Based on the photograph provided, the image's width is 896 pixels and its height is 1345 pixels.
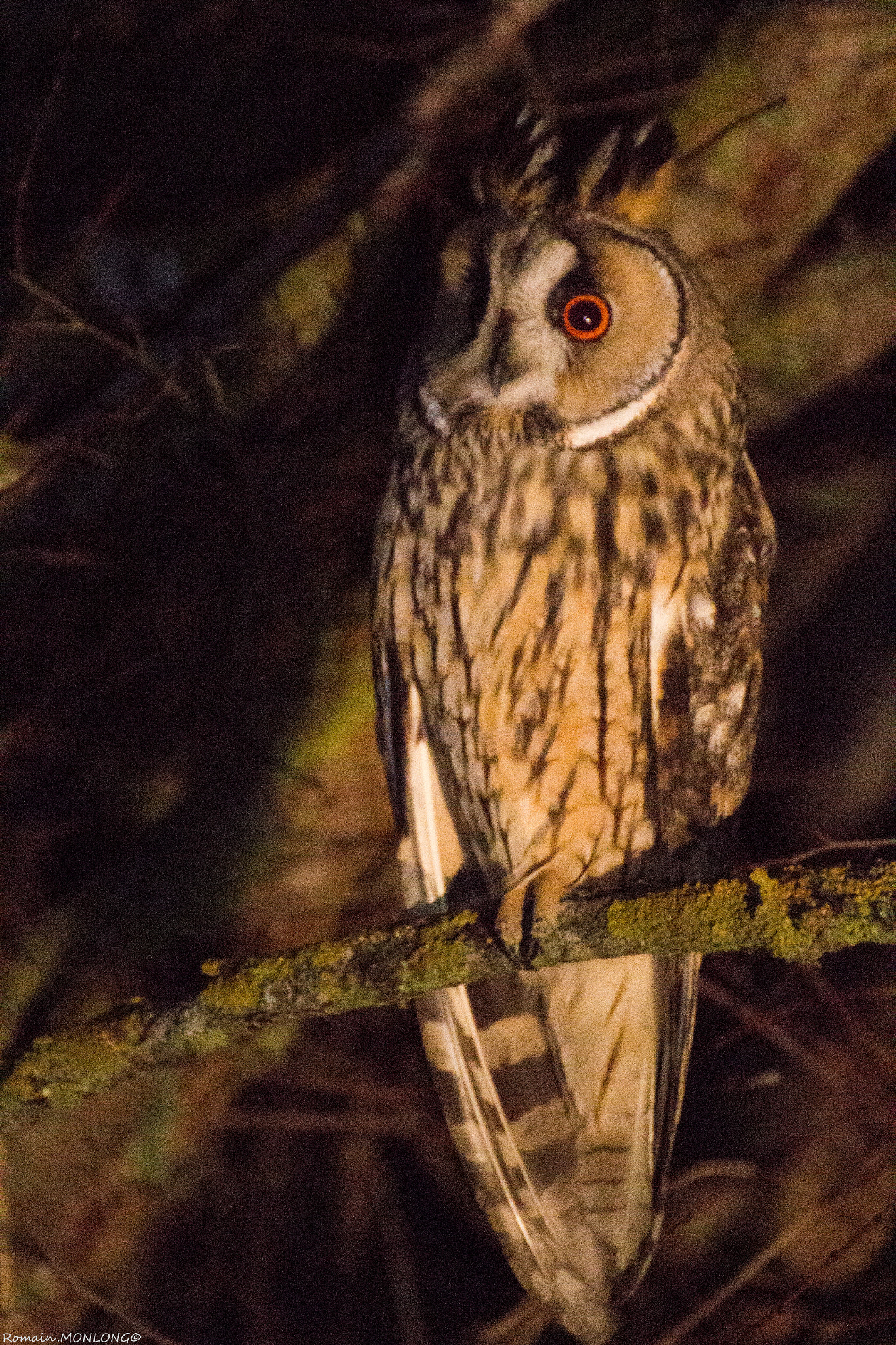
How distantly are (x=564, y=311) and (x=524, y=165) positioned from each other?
0.33 metres

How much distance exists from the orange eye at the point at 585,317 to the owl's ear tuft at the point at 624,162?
0.24 m

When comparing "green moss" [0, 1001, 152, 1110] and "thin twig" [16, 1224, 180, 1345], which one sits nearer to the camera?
"green moss" [0, 1001, 152, 1110]

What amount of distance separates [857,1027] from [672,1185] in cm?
58

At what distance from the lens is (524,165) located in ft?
6.23

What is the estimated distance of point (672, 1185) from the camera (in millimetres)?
2562

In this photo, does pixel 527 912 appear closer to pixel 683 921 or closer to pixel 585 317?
pixel 683 921

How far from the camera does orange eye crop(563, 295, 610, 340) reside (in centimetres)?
177

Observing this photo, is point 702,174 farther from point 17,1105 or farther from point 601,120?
point 17,1105

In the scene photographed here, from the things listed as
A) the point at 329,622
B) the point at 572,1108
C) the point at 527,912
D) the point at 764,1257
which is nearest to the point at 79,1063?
the point at 527,912

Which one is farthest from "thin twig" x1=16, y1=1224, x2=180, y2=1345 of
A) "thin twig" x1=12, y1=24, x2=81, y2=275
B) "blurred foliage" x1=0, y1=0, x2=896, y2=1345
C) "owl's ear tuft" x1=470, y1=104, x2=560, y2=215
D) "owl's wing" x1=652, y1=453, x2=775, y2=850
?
"owl's ear tuft" x1=470, y1=104, x2=560, y2=215

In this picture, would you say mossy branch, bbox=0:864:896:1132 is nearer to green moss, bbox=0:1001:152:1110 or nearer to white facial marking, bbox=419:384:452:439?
green moss, bbox=0:1001:152:1110

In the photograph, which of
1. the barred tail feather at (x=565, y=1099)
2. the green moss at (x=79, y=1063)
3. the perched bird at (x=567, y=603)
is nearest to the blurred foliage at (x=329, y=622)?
the perched bird at (x=567, y=603)

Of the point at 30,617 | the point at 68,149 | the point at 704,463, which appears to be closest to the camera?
the point at 704,463

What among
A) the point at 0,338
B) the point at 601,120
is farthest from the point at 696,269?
the point at 0,338
